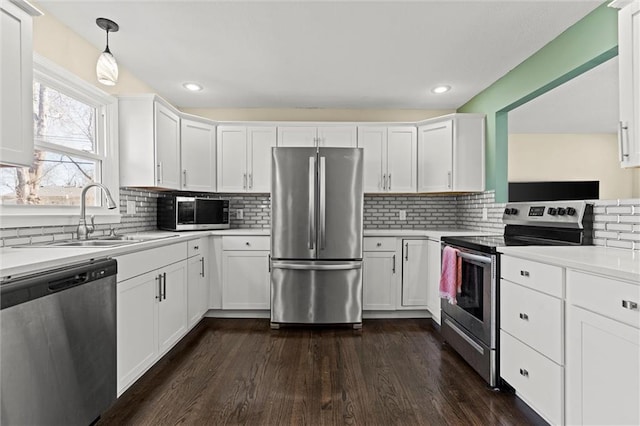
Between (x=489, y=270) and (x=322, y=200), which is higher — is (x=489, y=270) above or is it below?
→ below

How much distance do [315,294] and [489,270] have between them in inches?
62.0

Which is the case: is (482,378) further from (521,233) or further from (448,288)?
(521,233)

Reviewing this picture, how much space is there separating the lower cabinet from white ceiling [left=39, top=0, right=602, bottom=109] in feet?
5.48

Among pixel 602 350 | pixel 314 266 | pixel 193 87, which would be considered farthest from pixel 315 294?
pixel 193 87

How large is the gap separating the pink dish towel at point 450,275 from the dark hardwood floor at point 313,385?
0.48 meters

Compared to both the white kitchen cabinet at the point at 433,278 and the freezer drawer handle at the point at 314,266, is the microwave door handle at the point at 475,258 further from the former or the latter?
the freezer drawer handle at the point at 314,266

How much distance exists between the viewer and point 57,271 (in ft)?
4.59

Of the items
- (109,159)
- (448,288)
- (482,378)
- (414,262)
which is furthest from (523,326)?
(109,159)

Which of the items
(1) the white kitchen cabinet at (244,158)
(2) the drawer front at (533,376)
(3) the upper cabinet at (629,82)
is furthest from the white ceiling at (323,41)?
(2) the drawer front at (533,376)

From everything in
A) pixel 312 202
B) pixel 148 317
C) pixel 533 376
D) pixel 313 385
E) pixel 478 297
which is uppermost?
pixel 312 202

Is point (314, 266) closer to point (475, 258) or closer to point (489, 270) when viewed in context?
point (475, 258)

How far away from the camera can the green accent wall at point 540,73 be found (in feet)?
6.68

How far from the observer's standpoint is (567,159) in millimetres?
5340

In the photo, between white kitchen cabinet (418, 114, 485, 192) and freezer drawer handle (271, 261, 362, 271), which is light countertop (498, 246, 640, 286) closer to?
freezer drawer handle (271, 261, 362, 271)
